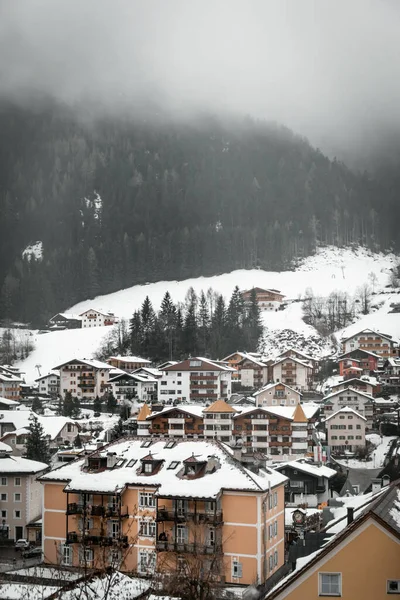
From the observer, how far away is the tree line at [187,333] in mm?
80750

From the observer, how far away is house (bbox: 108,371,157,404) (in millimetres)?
63906

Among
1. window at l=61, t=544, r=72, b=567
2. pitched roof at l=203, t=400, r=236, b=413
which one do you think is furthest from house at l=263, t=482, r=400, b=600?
pitched roof at l=203, t=400, r=236, b=413

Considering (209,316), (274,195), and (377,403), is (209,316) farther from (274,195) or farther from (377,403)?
(274,195)

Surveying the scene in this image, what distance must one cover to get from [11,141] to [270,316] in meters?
109

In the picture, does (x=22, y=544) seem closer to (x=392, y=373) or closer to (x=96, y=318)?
(x=392, y=373)

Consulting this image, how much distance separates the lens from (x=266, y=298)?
3907 inches

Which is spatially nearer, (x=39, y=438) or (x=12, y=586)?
(x=12, y=586)

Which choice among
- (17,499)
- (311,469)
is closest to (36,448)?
(17,499)

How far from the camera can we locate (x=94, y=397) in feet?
223

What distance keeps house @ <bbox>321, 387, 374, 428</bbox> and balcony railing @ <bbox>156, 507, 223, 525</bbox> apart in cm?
3288

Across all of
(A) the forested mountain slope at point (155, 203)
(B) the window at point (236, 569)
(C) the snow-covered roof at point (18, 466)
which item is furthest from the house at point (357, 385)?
(A) the forested mountain slope at point (155, 203)

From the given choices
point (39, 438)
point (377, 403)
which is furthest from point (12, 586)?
point (377, 403)

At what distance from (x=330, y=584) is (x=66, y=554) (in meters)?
16.1

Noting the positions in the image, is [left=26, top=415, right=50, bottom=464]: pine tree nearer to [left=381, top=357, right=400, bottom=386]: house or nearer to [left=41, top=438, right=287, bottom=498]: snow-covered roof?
[left=41, top=438, right=287, bottom=498]: snow-covered roof
